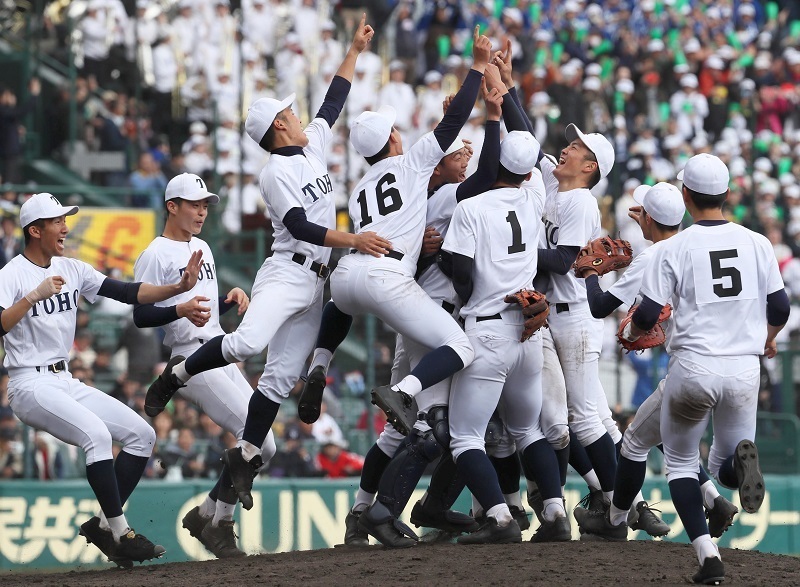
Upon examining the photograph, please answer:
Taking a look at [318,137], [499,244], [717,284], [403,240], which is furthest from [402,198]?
[717,284]

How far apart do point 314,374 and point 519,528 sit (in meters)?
1.52

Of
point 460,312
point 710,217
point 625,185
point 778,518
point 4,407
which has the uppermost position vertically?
point 625,185

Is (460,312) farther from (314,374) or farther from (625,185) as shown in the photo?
(625,185)

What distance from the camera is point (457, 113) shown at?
7.43 metres

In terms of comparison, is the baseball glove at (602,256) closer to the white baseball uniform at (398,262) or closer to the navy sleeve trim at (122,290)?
the white baseball uniform at (398,262)

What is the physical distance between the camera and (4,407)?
40.9ft

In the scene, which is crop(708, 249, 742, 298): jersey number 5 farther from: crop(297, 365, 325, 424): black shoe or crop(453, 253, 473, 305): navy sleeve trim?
crop(297, 365, 325, 424): black shoe

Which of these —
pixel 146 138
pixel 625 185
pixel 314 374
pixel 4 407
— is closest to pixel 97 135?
pixel 146 138

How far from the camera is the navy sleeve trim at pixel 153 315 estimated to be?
7820 millimetres

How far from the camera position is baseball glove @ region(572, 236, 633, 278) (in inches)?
280

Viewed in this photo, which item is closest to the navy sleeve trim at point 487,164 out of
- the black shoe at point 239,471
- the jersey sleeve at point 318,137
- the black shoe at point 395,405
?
the jersey sleeve at point 318,137

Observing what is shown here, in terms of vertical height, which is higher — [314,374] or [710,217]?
[710,217]

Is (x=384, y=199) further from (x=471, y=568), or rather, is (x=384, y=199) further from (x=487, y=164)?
(x=471, y=568)

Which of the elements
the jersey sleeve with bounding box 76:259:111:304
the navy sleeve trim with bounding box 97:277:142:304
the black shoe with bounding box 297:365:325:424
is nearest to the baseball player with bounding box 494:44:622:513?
the black shoe with bounding box 297:365:325:424
